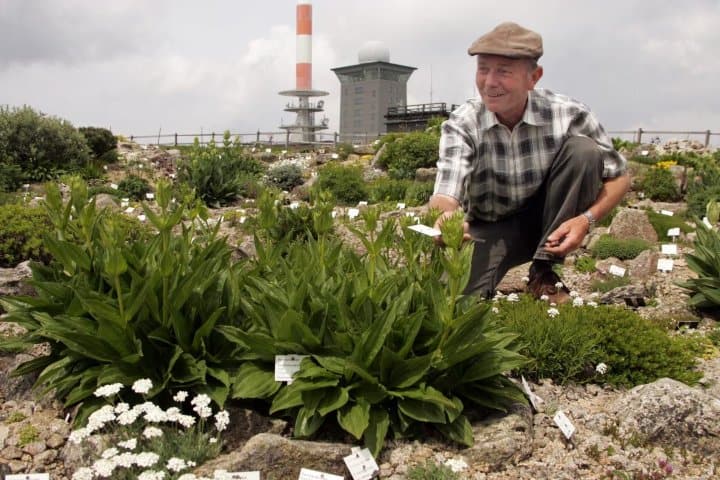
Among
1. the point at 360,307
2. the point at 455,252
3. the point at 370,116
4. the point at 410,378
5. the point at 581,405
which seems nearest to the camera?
the point at 455,252

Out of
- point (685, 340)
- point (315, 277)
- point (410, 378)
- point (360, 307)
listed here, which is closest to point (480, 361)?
point (410, 378)

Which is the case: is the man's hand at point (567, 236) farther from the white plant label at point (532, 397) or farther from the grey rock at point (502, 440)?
the grey rock at point (502, 440)

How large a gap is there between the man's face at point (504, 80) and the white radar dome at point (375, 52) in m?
64.1

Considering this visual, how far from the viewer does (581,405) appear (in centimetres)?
386

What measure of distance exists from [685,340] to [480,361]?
2.45 m

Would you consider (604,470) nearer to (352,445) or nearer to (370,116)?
(352,445)

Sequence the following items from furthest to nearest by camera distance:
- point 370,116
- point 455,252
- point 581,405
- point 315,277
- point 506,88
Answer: point 370,116, point 506,88, point 581,405, point 315,277, point 455,252

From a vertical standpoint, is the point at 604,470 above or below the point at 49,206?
below

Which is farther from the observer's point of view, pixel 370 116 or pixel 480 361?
pixel 370 116

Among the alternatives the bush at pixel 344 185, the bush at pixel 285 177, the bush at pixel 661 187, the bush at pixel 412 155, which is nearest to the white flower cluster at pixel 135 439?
the bush at pixel 344 185

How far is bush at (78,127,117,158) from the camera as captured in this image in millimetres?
19587

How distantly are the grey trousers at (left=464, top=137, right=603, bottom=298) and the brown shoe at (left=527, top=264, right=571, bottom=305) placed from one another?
0.47 ft

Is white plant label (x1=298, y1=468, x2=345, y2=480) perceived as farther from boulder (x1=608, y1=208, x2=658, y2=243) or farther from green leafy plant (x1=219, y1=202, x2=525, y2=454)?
boulder (x1=608, y1=208, x2=658, y2=243)

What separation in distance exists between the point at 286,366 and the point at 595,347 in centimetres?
205
